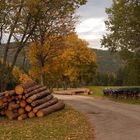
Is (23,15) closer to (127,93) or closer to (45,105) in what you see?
(45,105)

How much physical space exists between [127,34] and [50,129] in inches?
904

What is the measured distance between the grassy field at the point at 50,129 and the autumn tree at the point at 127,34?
17358 mm

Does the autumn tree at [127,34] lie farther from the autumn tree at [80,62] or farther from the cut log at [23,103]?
the autumn tree at [80,62]

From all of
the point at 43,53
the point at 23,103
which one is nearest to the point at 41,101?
the point at 23,103

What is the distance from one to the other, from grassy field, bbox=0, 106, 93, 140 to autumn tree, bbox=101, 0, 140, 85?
17.4m

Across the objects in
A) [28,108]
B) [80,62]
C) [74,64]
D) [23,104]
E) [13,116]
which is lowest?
[13,116]

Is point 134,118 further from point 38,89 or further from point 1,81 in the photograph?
point 1,81

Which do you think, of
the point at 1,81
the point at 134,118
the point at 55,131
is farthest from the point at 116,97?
the point at 55,131

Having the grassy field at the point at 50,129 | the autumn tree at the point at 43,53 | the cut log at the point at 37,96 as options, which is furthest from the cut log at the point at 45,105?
the autumn tree at the point at 43,53

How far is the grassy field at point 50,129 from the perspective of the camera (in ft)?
56.3

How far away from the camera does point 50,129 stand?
62.2ft

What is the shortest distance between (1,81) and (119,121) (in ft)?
35.5

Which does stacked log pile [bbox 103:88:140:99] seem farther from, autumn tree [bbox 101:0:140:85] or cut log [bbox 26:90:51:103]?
cut log [bbox 26:90:51:103]

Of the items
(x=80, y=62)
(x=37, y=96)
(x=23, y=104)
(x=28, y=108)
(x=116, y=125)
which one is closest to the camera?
(x=116, y=125)
